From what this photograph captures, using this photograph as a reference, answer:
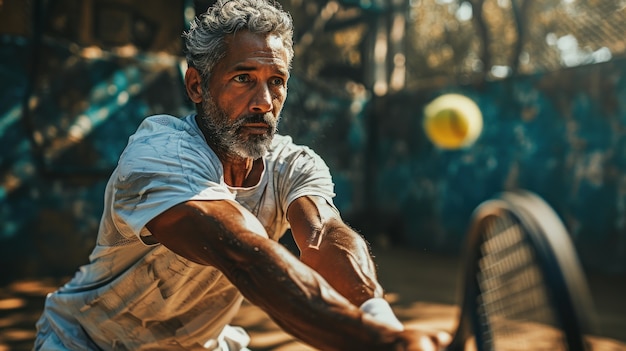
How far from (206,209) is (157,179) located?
175 mm

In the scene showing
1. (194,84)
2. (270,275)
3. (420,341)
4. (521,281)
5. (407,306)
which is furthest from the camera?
(407,306)

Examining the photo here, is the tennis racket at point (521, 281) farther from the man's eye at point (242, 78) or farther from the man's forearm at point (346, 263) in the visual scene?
the man's eye at point (242, 78)

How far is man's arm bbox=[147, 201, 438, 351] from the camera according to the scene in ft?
3.71

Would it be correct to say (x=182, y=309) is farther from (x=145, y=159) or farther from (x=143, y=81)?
(x=143, y=81)

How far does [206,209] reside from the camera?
1.38 metres

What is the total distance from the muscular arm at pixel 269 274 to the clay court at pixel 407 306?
2594mm

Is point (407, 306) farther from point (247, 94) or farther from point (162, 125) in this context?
point (162, 125)

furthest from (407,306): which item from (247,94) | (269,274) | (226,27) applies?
(269,274)

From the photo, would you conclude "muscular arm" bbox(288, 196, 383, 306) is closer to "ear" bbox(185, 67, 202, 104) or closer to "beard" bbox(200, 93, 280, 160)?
"beard" bbox(200, 93, 280, 160)

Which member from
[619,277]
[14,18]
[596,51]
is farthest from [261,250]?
[596,51]

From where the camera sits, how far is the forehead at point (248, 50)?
1793mm

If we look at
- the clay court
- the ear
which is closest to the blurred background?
the clay court

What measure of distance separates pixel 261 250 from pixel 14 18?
6794 millimetres

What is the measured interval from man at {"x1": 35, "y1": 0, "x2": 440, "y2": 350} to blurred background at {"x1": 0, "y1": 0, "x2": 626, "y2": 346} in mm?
2678
